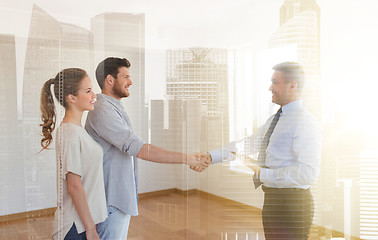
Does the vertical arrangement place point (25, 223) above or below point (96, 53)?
below

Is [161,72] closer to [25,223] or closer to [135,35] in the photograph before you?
[135,35]

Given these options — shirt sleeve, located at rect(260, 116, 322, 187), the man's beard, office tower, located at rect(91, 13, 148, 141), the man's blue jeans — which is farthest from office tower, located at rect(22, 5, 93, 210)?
shirt sleeve, located at rect(260, 116, 322, 187)

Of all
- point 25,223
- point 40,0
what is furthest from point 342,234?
point 40,0

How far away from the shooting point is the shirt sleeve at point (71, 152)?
1.17 metres

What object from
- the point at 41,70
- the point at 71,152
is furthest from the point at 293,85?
the point at 41,70

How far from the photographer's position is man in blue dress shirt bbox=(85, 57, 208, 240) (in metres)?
1.18

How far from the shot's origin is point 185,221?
1.34 m

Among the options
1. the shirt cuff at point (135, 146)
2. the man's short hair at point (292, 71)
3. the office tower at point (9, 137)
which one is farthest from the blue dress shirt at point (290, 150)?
the office tower at point (9, 137)

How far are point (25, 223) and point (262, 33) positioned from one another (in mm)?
1521

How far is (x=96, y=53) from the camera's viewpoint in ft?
4.04

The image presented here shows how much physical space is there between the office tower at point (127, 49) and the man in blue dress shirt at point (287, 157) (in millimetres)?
410

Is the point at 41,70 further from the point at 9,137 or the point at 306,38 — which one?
the point at 306,38

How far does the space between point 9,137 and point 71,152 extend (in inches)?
20.2

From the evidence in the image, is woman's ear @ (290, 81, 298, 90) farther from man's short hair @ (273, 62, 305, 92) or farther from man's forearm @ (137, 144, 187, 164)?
man's forearm @ (137, 144, 187, 164)
